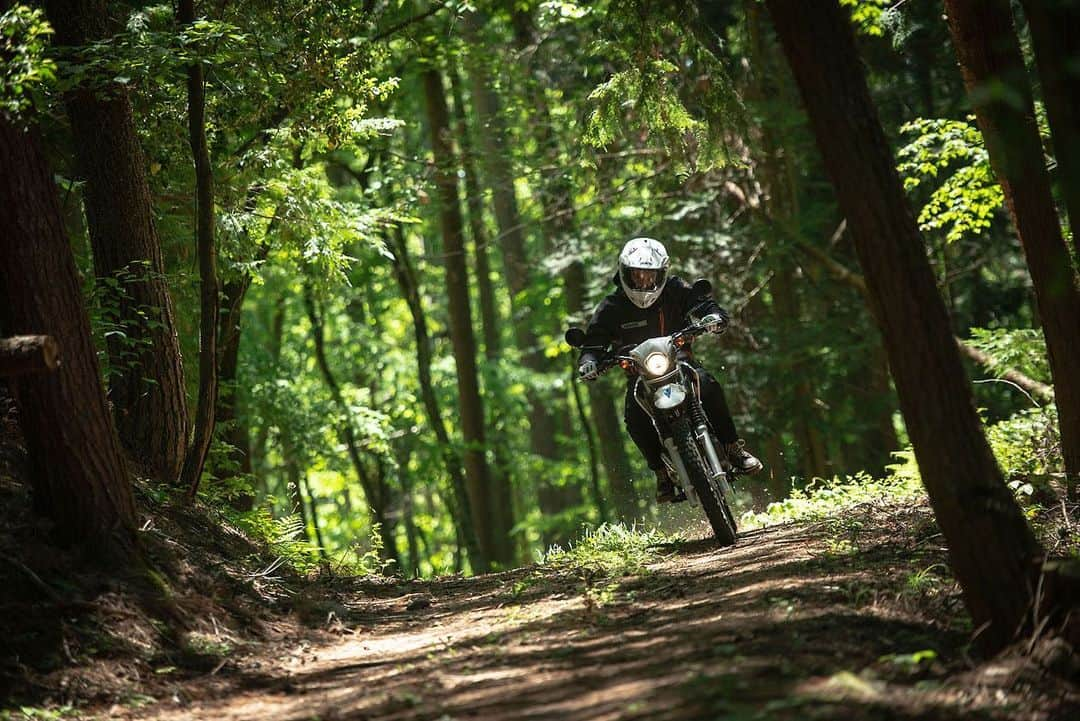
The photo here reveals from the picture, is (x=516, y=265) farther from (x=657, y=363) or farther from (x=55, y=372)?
(x=55, y=372)

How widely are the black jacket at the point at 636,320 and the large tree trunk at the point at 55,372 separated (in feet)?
13.8

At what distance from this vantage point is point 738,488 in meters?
14.2

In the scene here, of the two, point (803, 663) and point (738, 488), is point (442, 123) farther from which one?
point (803, 663)

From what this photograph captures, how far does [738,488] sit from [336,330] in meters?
15.4

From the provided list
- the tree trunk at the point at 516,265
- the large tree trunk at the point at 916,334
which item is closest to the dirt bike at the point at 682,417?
the large tree trunk at the point at 916,334

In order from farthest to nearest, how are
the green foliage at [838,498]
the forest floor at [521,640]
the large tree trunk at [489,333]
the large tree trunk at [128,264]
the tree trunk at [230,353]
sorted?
the large tree trunk at [489,333]
the tree trunk at [230,353]
the green foliage at [838,498]
the large tree trunk at [128,264]
the forest floor at [521,640]

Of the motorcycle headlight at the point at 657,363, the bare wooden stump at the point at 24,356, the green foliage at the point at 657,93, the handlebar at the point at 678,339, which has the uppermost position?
the green foliage at the point at 657,93

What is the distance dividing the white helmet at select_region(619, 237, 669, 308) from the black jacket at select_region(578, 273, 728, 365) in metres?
0.14

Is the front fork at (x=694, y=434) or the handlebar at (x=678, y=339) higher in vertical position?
the handlebar at (x=678, y=339)

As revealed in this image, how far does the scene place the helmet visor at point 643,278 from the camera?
31.1ft

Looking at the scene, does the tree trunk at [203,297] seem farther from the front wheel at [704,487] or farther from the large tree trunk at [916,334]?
the large tree trunk at [916,334]

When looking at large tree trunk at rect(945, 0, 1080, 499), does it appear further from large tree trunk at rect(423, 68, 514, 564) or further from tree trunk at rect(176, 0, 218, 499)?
large tree trunk at rect(423, 68, 514, 564)

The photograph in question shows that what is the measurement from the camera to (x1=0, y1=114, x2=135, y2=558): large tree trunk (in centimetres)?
651

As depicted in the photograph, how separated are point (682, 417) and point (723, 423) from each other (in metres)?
0.81
